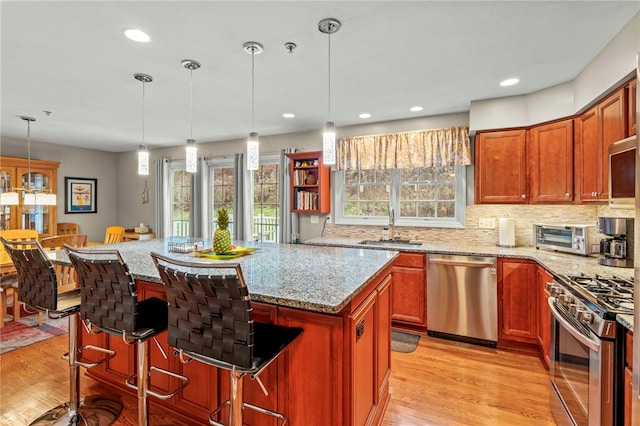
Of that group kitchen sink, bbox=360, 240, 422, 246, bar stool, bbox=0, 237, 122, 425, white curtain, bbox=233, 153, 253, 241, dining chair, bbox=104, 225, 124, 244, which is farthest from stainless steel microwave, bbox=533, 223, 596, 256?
dining chair, bbox=104, 225, 124, 244

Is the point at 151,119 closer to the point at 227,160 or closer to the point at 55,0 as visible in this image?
the point at 227,160

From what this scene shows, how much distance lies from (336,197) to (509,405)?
292 cm

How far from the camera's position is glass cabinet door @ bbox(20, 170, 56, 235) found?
5012 millimetres

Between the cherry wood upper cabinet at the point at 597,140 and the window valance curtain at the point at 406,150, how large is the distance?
1.04 metres

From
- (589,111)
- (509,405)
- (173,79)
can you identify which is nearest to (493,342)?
(509,405)

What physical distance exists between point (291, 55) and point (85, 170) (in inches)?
221

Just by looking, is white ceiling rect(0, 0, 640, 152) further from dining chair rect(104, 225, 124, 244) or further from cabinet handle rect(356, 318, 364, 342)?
dining chair rect(104, 225, 124, 244)

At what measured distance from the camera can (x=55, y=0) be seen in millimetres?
1740

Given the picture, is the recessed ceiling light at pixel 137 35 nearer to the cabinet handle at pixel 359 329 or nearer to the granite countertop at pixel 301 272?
the granite countertop at pixel 301 272

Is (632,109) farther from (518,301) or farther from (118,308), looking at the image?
(118,308)

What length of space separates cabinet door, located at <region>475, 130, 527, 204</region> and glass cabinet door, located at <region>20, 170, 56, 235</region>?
637 centimetres

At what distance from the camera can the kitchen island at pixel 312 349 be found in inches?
57.7

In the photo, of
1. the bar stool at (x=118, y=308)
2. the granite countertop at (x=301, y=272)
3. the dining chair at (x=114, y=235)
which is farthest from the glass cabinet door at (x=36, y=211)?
the bar stool at (x=118, y=308)

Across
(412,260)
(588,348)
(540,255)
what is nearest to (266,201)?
(412,260)
